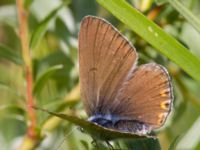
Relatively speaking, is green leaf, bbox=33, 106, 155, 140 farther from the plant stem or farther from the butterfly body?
the plant stem

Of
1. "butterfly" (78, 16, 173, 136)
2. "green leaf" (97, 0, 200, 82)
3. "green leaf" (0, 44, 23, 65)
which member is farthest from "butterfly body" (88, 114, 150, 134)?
"green leaf" (0, 44, 23, 65)

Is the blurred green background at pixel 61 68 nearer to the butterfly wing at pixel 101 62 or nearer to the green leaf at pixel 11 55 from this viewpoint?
the green leaf at pixel 11 55

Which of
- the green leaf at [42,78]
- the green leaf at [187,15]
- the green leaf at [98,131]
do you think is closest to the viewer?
the green leaf at [98,131]

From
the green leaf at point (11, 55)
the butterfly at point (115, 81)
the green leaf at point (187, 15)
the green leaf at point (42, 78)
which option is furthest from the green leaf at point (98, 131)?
the green leaf at point (11, 55)

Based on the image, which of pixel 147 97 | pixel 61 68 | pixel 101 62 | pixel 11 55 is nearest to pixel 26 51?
pixel 11 55

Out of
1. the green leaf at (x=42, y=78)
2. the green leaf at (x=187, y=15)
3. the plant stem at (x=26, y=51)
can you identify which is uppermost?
the plant stem at (x=26, y=51)
